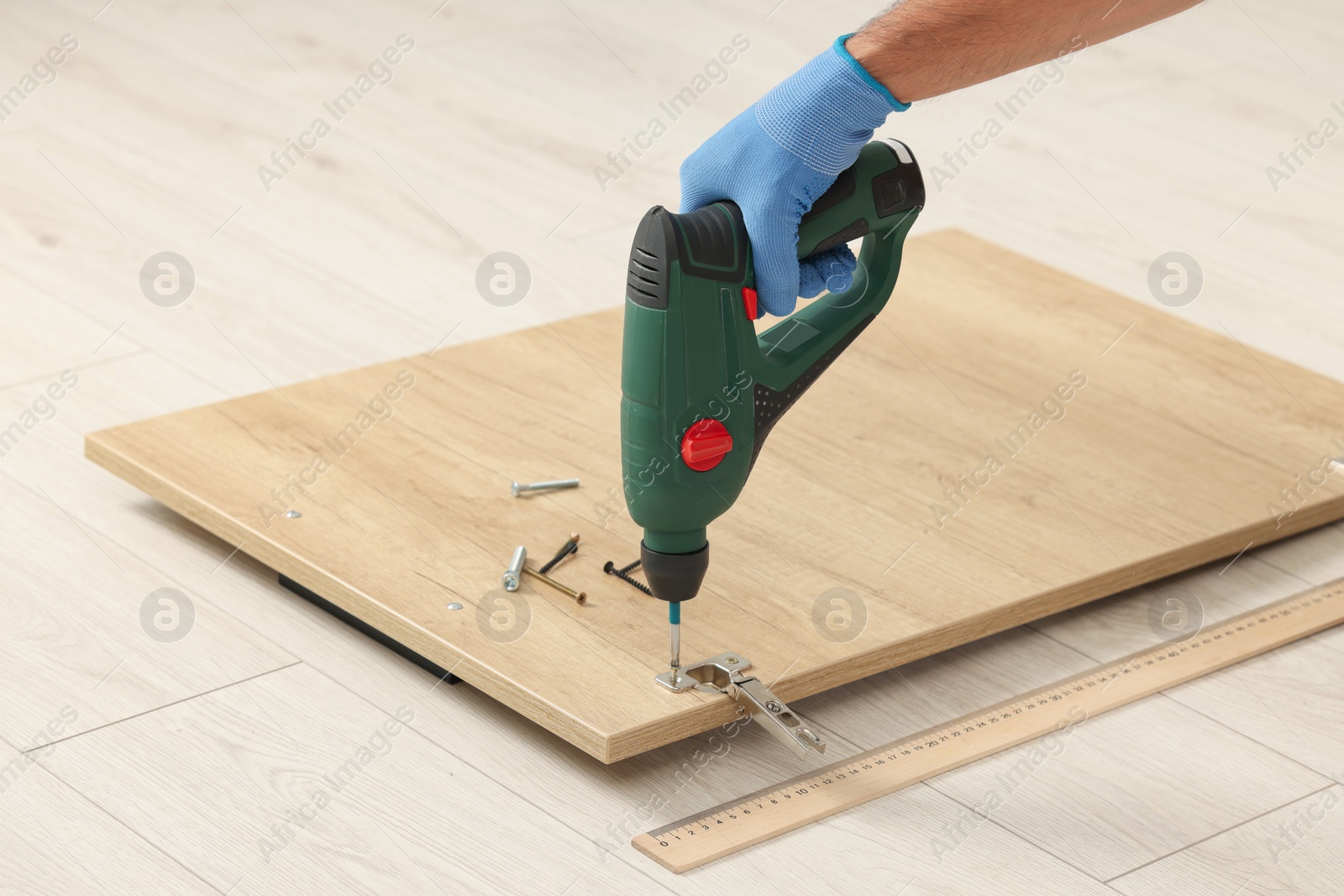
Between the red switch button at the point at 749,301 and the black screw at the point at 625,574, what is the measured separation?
406mm

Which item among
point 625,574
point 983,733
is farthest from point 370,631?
point 983,733

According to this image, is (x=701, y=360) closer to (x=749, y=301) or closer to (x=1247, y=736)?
(x=749, y=301)

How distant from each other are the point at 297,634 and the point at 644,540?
495 mm

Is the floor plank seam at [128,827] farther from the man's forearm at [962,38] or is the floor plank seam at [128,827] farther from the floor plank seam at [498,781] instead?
the man's forearm at [962,38]

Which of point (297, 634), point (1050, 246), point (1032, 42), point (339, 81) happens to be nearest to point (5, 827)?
point (297, 634)

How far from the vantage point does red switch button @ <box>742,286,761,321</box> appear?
5.49 ft

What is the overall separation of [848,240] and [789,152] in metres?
0.15

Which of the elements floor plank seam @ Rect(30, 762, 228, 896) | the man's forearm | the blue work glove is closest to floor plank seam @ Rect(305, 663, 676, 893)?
floor plank seam @ Rect(30, 762, 228, 896)

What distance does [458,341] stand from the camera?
2832 mm

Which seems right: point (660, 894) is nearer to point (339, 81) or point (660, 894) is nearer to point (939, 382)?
point (939, 382)

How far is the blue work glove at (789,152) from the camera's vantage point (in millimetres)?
1653

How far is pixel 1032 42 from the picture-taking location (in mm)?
1743

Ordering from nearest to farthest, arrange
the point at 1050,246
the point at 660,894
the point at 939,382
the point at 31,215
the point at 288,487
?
the point at 660,894 < the point at 288,487 < the point at 939,382 < the point at 31,215 < the point at 1050,246

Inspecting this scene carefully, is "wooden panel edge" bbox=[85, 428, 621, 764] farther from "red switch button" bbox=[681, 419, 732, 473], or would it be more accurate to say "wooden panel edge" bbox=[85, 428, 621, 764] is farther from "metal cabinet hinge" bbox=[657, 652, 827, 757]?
"red switch button" bbox=[681, 419, 732, 473]
